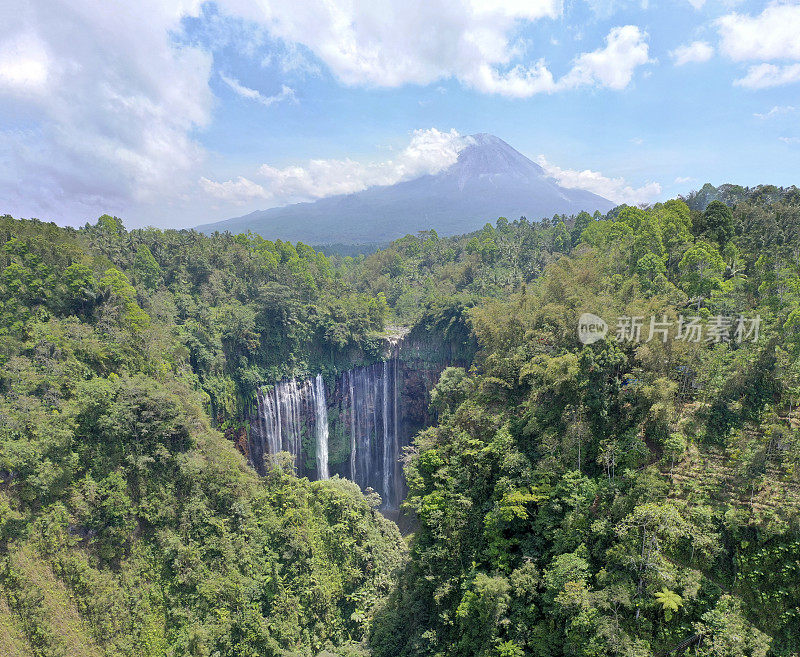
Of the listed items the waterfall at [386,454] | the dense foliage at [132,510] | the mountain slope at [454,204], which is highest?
the mountain slope at [454,204]

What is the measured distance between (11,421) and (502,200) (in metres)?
116

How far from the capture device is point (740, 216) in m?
21.6

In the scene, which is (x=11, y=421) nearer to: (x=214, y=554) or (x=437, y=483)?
(x=214, y=554)

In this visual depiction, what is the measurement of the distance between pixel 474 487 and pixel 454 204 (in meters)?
110

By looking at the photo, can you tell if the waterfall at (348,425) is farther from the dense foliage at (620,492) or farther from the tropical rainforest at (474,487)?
the dense foliage at (620,492)

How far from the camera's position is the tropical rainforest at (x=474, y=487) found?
28.1 ft

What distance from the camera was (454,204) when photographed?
115062mm

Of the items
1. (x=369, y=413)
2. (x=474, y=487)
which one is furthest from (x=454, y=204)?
(x=474, y=487)

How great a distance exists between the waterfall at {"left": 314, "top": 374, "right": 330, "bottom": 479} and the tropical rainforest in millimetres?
6486

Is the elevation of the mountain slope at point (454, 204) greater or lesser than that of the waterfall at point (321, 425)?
greater

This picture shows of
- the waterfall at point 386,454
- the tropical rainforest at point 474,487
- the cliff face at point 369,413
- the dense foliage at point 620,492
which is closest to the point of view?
the dense foliage at point 620,492

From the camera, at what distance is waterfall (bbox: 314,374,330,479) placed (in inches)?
1035

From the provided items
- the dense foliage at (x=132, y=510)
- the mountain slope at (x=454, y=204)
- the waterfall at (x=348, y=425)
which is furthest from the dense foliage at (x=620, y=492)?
the mountain slope at (x=454, y=204)

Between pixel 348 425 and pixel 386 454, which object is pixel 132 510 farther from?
pixel 386 454
